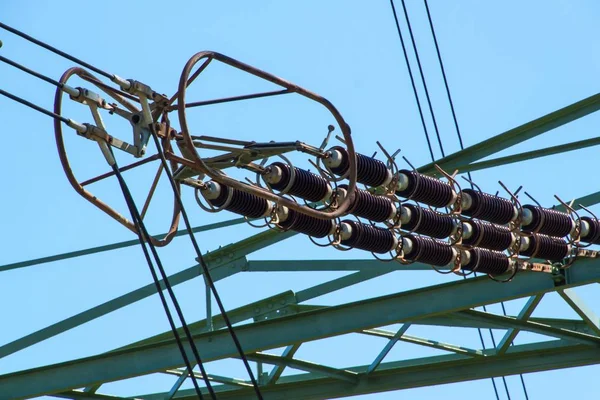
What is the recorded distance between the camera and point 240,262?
14.3 metres

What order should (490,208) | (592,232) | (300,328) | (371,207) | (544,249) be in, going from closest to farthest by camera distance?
1. (371,207)
2. (490,208)
3. (544,249)
4. (592,232)
5. (300,328)

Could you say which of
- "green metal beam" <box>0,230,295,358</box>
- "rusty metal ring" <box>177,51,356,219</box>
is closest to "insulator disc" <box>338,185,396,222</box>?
"rusty metal ring" <box>177,51,356,219</box>

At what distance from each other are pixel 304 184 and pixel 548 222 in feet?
11.0

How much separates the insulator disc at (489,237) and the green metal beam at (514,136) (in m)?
0.70

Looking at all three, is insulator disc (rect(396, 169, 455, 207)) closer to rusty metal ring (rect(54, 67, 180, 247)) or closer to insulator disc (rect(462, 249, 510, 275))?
insulator disc (rect(462, 249, 510, 275))

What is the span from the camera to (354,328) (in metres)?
13.3

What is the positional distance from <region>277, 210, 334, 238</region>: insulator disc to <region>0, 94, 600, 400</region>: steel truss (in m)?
1.76

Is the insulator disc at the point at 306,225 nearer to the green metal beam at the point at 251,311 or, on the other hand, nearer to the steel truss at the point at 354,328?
the steel truss at the point at 354,328

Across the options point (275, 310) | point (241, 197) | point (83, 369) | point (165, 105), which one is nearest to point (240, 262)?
point (275, 310)

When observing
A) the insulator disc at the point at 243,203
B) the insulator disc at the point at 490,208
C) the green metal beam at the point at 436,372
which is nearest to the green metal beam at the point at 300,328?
the insulator disc at the point at 490,208

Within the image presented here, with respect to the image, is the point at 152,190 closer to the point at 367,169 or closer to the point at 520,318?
the point at 367,169

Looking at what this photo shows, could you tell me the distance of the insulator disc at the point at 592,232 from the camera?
42.6 feet

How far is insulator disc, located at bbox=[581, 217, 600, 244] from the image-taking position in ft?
42.6

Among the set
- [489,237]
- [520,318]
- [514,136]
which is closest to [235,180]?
[489,237]
